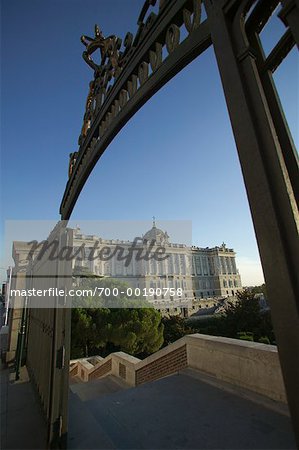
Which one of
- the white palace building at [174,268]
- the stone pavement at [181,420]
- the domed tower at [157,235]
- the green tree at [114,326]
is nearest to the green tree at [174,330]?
the green tree at [114,326]

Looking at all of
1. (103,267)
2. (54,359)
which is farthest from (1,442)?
(103,267)

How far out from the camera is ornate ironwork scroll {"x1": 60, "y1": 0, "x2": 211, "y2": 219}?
→ 1.22 m

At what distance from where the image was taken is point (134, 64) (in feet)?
5.17

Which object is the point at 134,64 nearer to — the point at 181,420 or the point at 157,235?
the point at 181,420

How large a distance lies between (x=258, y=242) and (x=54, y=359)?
6.75ft

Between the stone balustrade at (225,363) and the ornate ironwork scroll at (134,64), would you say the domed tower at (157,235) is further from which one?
the ornate ironwork scroll at (134,64)

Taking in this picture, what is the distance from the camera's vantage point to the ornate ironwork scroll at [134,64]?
1217 mm

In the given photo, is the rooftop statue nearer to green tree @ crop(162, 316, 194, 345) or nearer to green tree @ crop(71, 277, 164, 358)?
green tree @ crop(71, 277, 164, 358)

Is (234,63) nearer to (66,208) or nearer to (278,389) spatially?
(66,208)

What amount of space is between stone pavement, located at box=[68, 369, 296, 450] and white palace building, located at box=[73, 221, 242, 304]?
5010 cm

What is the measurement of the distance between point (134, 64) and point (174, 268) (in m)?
68.3

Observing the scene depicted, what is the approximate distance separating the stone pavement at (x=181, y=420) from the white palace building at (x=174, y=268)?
5010 cm

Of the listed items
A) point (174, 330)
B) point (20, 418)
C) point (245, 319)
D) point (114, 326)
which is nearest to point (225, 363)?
point (20, 418)

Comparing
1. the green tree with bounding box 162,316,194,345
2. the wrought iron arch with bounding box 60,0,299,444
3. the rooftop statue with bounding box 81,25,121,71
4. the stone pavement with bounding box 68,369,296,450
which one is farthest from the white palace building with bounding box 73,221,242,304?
the wrought iron arch with bounding box 60,0,299,444
